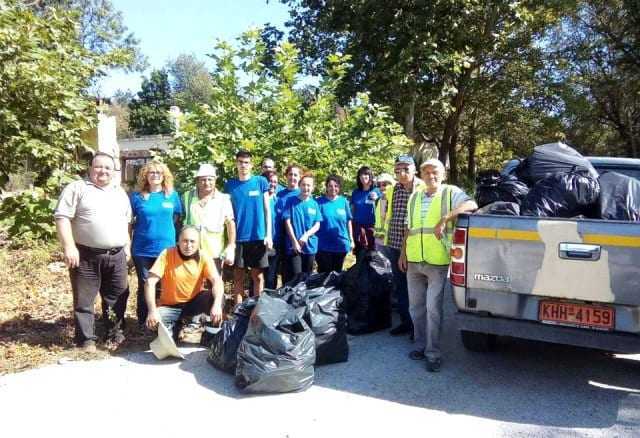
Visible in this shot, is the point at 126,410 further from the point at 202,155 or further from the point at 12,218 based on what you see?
the point at 12,218

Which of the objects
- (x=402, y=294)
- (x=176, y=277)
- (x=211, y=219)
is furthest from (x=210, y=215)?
Result: (x=402, y=294)

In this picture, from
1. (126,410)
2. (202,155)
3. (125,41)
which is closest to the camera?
(126,410)

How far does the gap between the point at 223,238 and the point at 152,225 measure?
729 mm

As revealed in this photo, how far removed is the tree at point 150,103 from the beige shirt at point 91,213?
56578 mm

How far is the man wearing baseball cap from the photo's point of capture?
17.8ft

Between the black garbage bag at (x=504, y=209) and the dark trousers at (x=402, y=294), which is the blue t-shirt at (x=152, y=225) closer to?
the dark trousers at (x=402, y=294)

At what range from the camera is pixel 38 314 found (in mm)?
6211

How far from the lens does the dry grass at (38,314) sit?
488 cm

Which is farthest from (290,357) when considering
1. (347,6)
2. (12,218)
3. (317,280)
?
(347,6)

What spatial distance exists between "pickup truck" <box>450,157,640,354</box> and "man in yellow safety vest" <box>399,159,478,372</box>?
0.37m

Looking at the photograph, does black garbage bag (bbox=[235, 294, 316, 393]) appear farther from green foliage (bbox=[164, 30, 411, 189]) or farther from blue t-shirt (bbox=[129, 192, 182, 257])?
green foliage (bbox=[164, 30, 411, 189])

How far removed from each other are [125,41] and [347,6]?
28326 mm

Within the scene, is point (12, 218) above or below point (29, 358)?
above

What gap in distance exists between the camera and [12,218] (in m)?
8.57
